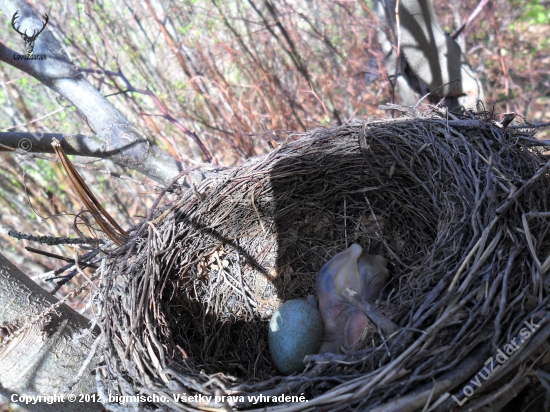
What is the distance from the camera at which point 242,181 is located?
206 centimetres

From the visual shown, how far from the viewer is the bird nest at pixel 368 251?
114 cm

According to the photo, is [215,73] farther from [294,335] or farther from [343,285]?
[294,335]

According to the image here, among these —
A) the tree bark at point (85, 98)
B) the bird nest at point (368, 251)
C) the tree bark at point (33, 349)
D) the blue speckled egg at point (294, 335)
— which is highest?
the tree bark at point (85, 98)

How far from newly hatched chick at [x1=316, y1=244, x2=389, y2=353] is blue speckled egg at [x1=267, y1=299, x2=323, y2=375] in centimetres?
5

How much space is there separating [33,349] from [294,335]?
2.98 ft

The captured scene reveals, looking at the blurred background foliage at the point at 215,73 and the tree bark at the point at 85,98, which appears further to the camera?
the blurred background foliage at the point at 215,73

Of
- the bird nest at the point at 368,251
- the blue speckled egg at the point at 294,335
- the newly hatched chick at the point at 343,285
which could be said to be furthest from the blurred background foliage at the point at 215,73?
the blue speckled egg at the point at 294,335

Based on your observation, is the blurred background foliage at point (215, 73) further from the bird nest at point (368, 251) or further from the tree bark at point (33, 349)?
the tree bark at point (33, 349)

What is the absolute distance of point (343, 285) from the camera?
1852 millimetres

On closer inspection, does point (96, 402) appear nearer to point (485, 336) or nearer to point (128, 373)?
point (128, 373)

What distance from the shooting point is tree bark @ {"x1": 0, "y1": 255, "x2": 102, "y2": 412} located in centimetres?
130

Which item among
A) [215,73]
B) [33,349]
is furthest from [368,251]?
[215,73]

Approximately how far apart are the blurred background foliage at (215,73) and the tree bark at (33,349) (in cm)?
235

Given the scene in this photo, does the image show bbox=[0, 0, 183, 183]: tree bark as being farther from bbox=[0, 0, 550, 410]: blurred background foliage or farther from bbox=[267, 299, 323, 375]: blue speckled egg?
bbox=[0, 0, 550, 410]: blurred background foliage
